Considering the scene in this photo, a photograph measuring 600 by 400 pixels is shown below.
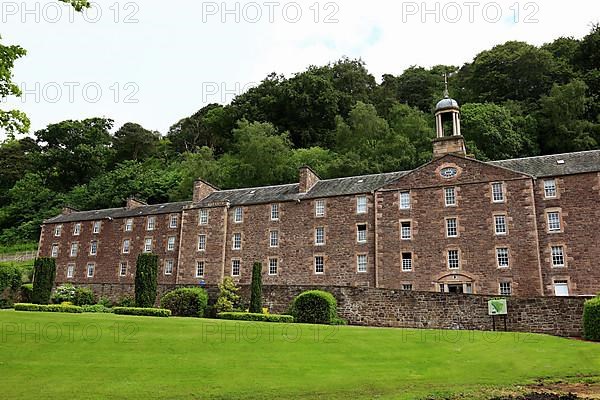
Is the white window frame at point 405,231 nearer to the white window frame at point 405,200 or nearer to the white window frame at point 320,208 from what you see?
the white window frame at point 405,200

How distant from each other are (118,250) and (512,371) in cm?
4503

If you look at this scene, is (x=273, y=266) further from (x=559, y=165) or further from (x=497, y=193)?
(x=559, y=165)

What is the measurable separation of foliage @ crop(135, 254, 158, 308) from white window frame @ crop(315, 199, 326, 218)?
15.7 m

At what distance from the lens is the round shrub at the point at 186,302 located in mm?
30906

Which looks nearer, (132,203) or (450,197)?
(450,197)

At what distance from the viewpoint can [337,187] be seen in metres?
44.9

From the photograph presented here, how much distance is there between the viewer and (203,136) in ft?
308

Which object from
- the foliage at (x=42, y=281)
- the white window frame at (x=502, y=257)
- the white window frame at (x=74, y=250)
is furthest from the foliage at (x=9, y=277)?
the white window frame at (x=502, y=257)

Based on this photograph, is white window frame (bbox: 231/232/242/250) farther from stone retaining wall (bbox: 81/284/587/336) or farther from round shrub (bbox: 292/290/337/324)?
round shrub (bbox: 292/290/337/324)

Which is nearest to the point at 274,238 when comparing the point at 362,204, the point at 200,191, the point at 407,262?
the point at 362,204

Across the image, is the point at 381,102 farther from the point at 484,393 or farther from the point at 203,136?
the point at 484,393

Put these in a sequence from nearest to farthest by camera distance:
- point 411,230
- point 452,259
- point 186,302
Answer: point 186,302
point 452,259
point 411,230

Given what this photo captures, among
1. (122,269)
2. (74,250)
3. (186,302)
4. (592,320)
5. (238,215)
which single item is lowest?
(592,320)

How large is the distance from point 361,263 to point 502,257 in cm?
1047
